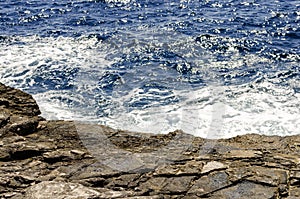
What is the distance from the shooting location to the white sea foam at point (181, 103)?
1273 centimetres

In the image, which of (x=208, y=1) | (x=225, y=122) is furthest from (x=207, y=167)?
(x=208, y=1)

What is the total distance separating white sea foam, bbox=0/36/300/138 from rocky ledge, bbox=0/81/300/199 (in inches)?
198

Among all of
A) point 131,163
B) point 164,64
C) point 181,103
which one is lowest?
point 181,103

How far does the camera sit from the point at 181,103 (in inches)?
561

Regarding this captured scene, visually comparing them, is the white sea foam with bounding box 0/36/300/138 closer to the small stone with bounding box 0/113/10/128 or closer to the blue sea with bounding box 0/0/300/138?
the blue sea with bounding box 0/0/300/138

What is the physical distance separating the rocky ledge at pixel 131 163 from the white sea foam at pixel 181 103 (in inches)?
198

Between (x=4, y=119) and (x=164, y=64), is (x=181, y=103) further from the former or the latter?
(x=4, y=119)

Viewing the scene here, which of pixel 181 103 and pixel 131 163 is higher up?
pixel 131 163

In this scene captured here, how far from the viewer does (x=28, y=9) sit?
1064 inches

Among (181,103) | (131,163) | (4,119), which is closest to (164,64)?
(181,103)

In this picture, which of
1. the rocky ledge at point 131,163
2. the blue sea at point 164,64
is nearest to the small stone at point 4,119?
the rocky ledge at point 131,163

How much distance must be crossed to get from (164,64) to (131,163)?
1126 centimetres

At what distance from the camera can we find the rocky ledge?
571 centimetres

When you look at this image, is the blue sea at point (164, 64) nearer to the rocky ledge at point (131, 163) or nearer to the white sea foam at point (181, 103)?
the white sea foam at point (181, 103)
